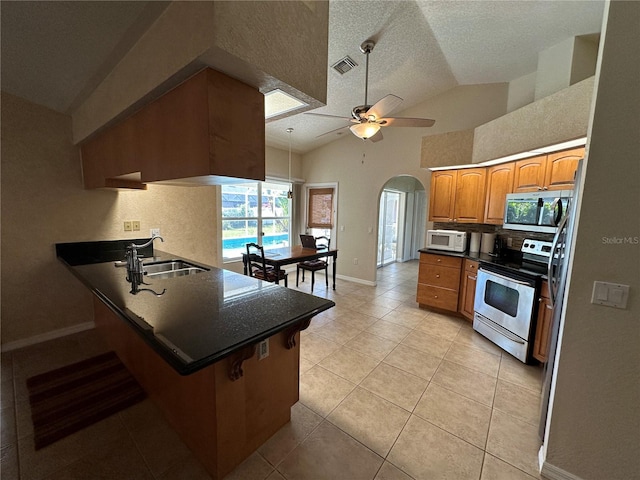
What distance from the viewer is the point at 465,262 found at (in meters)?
3.38

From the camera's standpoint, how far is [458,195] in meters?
3.58

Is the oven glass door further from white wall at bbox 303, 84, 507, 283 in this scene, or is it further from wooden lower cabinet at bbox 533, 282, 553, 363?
white wall at bbox 303, 84, 507, 283

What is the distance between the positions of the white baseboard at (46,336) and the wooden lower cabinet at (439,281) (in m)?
4.18

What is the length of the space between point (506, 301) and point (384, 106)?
2312mm

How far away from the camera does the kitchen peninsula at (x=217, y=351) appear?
44.3 inches

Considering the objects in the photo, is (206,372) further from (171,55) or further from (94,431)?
(171,55)

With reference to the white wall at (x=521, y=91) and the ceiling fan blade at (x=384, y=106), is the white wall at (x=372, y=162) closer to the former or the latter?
the white wall at (x=521, y=91)

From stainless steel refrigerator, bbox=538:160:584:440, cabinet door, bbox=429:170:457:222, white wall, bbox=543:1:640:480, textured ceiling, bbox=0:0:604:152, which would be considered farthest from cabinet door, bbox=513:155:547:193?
white wall, bbox=543:1:640:480

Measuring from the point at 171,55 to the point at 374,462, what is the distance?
2339 millimetres

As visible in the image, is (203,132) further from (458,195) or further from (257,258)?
(458,195)

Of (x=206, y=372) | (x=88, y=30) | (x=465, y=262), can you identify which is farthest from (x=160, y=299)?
(x=465, y=262)

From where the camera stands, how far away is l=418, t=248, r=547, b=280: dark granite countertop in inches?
98.4

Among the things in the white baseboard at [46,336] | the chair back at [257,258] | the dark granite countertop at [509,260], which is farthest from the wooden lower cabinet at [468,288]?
the white baseboard at [46,336]

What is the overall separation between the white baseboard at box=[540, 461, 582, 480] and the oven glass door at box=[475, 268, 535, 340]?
126 cm
